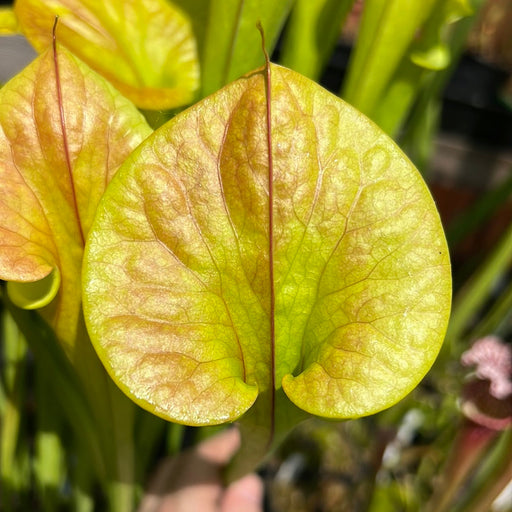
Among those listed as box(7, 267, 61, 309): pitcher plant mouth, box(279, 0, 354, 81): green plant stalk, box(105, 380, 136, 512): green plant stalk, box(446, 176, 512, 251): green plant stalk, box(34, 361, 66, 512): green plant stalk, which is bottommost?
box(34, 361, 66, 512): green plant stalk

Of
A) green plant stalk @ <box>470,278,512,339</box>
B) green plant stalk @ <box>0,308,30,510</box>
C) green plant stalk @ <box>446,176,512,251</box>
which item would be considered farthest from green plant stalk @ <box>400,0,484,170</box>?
green plant stalk @ <box>0,308,30,510</box>

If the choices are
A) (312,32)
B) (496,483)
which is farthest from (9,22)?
(496,483)

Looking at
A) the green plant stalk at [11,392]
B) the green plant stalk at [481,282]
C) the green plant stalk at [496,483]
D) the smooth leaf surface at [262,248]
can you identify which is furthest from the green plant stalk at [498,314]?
the green plant stalk at [11,392]

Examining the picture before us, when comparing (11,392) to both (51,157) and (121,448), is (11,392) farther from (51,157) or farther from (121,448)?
(51,157)

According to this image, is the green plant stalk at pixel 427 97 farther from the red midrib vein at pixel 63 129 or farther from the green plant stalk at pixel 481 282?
the red midrib vein at pixel 63 129

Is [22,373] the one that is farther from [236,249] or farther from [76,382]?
[236,249]

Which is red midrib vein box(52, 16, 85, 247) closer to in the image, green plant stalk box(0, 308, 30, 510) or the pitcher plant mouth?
the pitcher plant mouth

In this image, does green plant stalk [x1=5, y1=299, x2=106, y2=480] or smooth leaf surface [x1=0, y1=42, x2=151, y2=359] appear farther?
green plant stalk [x1=5, y1=299, x2=106, y2=480]
